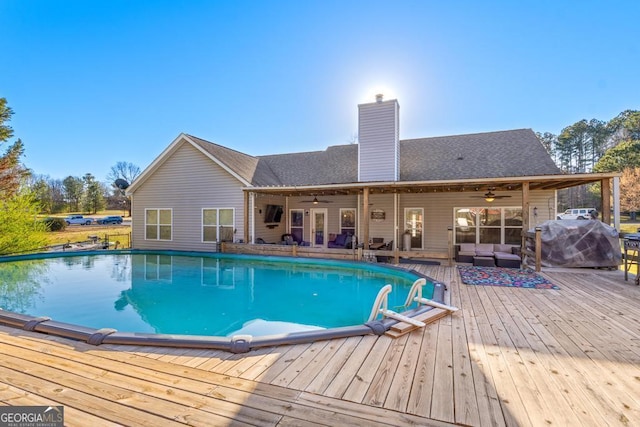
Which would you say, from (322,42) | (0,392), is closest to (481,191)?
(322,42)

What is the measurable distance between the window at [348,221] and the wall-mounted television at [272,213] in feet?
9.56

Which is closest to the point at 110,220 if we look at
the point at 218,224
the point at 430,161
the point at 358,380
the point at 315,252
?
the point at 218,224

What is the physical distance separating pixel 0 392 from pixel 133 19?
41.5 feet

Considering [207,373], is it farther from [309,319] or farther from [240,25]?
[240,25]

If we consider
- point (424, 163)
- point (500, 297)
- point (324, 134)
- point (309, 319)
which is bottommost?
point (309, 319)

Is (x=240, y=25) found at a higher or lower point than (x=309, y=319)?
higher

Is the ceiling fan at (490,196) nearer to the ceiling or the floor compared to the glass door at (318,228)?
nearer to the ceiling

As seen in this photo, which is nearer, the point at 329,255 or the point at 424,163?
the point at 329,255

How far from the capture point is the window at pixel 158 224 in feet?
45.6

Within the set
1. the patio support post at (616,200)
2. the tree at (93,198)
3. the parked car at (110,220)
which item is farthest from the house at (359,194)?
the tree at (93,198)

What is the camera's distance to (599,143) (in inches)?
1340

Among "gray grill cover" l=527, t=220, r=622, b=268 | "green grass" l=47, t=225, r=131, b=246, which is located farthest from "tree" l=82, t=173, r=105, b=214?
"gray grill cover" l=527, t=220, r=622, b=268

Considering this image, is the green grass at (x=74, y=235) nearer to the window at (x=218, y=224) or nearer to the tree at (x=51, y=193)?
the window at (x=218, y=224)

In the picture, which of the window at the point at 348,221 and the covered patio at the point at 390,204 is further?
the window at the point at 348,221
